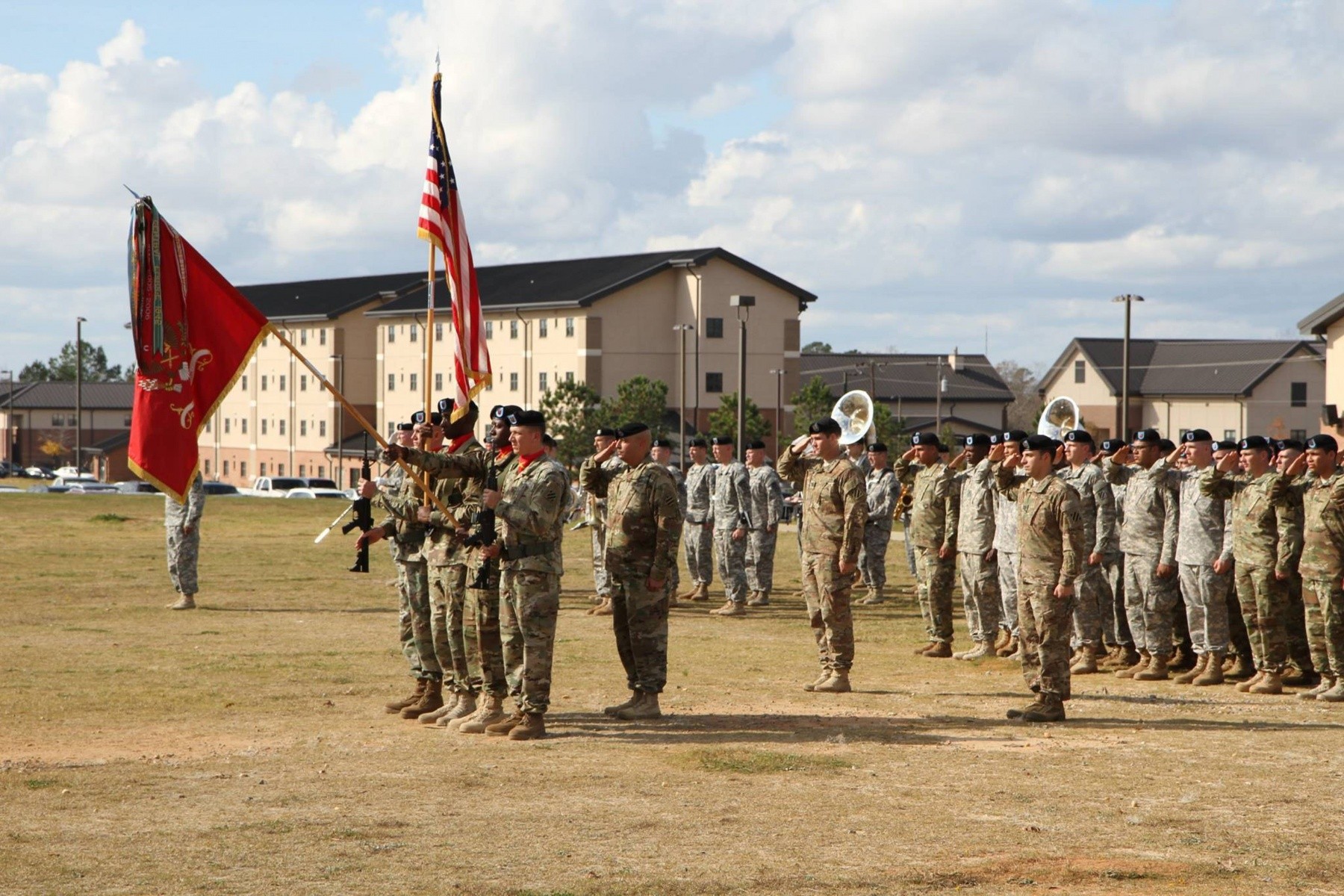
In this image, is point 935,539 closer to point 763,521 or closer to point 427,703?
point 763,521

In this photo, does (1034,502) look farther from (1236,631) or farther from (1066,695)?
(1236,631)

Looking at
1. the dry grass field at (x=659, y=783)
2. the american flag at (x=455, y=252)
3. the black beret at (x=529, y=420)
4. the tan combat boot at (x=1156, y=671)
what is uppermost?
the american flag at (x=455, y=252)

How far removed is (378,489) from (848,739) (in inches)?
152

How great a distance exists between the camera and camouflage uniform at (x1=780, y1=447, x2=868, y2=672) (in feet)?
41.8

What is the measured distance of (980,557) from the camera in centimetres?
1532

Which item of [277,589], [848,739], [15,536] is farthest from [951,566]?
[15,536]

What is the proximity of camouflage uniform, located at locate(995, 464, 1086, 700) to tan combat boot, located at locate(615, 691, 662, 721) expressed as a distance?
2.77m

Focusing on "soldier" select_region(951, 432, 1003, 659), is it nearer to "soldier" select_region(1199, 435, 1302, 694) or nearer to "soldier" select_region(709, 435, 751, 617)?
"soldier" select_region(1199, 435, 1302, 694)

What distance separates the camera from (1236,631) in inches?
558

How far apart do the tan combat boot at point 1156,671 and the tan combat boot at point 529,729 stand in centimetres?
615

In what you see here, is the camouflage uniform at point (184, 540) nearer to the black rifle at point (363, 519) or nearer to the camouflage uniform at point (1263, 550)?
the black rifle at point (363, 519)

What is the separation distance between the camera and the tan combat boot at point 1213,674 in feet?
45.0

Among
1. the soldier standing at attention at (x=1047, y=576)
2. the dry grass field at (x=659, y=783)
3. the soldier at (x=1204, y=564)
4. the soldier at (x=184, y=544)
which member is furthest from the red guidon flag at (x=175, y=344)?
the soldier at (x=184, y=544)

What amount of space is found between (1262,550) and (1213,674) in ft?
4.17
